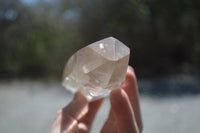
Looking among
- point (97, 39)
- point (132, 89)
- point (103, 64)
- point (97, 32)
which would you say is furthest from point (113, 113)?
point (97, 32)

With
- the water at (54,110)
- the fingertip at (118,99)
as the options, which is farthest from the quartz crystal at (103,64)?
the water at (54,110)

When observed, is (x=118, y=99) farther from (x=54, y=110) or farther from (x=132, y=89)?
(x=54, y=110)

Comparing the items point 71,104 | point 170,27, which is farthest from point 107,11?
point 71,104

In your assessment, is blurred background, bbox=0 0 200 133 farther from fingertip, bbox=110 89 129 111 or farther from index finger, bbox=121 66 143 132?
fingertip, bbox=110 89 129 111

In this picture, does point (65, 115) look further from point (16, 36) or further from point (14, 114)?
point (16, 36)

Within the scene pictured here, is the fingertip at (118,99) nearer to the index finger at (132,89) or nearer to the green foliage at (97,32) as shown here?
the index finger at (132,89)

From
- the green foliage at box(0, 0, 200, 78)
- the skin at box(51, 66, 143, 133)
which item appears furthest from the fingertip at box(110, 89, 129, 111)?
the green foliage at box(0, 0, 200, 78)
